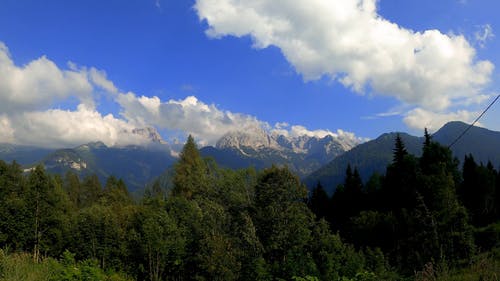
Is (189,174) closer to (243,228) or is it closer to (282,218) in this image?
(243,228)

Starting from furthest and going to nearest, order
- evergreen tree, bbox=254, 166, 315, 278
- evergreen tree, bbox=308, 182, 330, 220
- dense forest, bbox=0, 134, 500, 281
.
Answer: evergreen tree, bbox=308, 182, 330, 220 < evergreen tree, bbox=254, 166, 315, 278 < dense forest, bbox=0, 134, 500, 281

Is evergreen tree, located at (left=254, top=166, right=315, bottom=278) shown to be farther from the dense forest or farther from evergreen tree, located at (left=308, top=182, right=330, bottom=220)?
evergreen tree, located at (left=308, top=182, right=330, bottom=220)

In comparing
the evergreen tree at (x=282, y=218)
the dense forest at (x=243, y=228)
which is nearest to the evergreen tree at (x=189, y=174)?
the dense forest at (x=243, y=228)

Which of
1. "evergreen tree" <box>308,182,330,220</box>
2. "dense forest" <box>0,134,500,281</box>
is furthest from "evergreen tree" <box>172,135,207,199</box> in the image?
"evergreen tree" <box>308,182,330,220</box>

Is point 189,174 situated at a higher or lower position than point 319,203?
higher

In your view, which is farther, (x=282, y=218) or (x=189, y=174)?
(x=189, y=174)

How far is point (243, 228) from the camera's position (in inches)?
1700

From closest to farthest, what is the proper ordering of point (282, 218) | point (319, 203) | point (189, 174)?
point (282, 218) < point (189, 174) < point (319, 203)

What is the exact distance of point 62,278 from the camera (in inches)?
424

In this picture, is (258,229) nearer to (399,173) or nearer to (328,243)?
(328,243)

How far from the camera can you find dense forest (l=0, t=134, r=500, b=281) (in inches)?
1404

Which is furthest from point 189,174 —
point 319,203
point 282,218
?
point 319,203

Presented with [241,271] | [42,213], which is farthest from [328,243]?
[42,213]

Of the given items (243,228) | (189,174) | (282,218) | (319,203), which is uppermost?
(189,174)
